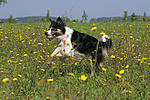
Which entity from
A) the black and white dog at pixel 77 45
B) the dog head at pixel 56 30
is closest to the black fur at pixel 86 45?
the black and white dog at pixel 77 45

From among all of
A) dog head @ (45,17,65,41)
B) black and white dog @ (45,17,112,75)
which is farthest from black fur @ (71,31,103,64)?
dog head @ (45,17,65,41)

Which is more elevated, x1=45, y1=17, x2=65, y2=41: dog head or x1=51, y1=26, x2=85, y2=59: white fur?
x1=45, y1=17, x2=65, y2=41: dog head

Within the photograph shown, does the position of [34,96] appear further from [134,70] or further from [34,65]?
[134,70]

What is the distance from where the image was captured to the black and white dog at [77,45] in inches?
140

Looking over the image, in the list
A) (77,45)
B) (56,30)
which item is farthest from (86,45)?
(56,30)

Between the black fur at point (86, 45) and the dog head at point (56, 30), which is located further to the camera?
the dog head at point (56, 30)

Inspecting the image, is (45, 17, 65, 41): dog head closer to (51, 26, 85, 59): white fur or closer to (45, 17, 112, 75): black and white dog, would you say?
(45, 17, 112, 75): black and white dog

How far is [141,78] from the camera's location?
3082 mm

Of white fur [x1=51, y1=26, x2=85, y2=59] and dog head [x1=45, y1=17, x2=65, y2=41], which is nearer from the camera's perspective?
white fur [x1=51, y1=26, x2=85, y2=59]

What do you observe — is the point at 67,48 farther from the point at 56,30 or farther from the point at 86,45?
the point at 56,30

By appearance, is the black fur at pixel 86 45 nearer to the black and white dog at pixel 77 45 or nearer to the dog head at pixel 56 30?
the black and white dog at pixel 77 45

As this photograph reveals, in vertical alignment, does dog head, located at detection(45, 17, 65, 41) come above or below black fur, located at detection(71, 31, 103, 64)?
above

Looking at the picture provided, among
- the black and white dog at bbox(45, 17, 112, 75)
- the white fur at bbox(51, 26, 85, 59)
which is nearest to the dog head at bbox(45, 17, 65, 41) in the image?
the black and white dog at bbox(45, 17, 112, 75)

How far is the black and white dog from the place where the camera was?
355cm
